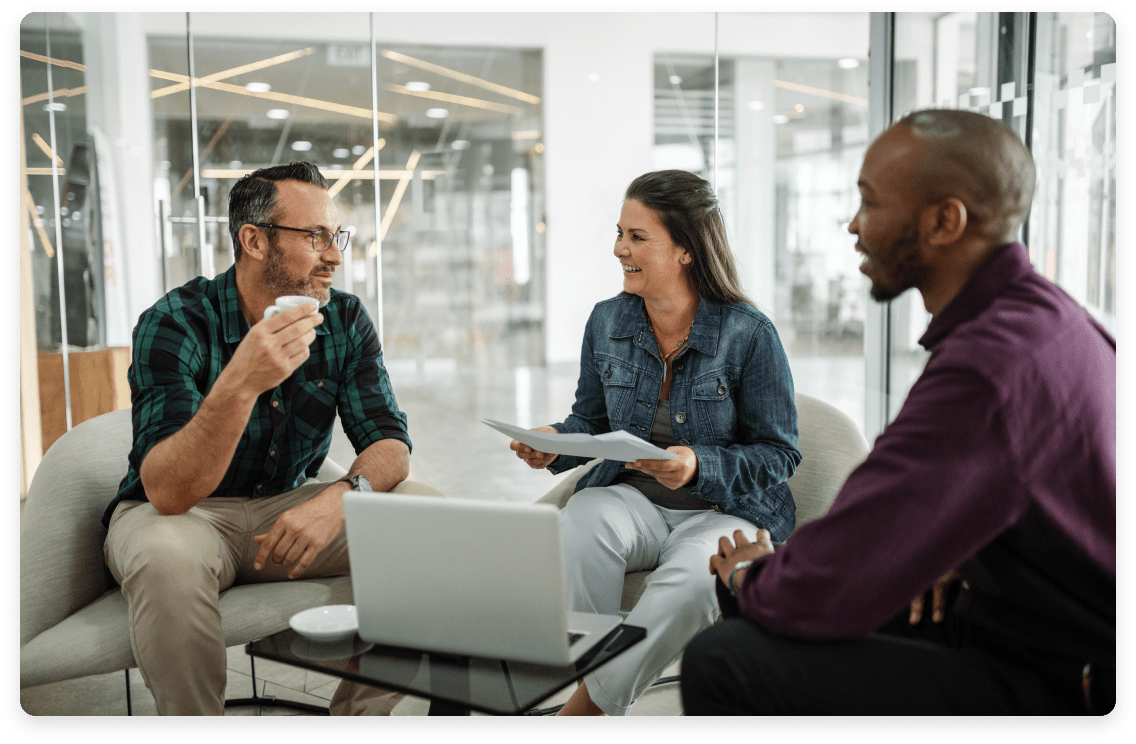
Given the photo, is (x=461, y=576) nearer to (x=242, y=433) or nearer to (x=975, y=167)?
(x=242, y=433)

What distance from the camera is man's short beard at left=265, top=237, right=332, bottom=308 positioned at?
2.10 m

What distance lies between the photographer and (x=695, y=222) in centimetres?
211

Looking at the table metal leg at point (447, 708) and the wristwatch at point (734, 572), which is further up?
the wristwatch at point (734, 572)

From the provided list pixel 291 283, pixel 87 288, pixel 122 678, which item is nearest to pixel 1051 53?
pixel 291 283

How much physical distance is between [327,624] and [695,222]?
1.22 m

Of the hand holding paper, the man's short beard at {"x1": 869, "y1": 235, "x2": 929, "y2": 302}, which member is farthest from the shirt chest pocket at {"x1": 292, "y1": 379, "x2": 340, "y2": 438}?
the man's short beard at {"x1": 869, "y1": 235, "x2": 929, "y2": 302}

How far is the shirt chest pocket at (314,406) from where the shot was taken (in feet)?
6.95

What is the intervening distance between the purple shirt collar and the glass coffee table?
70 centimetres

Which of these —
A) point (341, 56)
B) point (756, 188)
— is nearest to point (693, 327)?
point (341, 56)

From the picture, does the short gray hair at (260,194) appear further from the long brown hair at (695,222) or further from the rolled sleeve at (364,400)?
the long brown hair at (695,222)

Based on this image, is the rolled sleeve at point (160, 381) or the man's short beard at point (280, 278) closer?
the rolled sleeve at point (160, 381)

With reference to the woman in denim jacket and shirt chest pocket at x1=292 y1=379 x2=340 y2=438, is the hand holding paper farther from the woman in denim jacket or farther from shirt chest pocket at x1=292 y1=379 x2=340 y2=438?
shirt chest pocket at x1=292 y1=379 x2=340 y2=438

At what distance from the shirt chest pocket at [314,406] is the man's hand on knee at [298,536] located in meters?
0.31

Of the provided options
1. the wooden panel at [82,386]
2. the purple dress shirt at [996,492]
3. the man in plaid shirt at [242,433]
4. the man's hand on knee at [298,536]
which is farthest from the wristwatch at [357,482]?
the wooden panel at [82,386]
